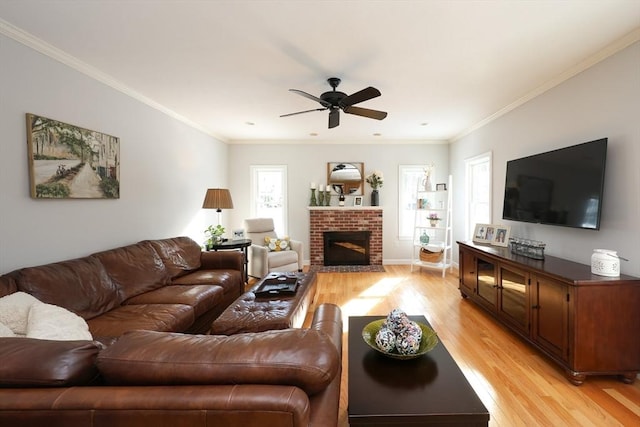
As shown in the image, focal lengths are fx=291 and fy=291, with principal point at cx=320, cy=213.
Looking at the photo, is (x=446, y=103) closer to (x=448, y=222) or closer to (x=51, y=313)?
(x=448, y=222)

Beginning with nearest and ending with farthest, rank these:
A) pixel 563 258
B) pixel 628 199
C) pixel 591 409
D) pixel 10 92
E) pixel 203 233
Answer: pixel 591 409 → pixel 10 92 → pixel 628 199 → pixel 563 258 → pixel 203 233

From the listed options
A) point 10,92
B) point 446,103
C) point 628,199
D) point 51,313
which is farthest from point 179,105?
point 628,199

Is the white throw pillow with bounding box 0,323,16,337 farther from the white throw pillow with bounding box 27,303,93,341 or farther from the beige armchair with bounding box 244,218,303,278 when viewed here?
the beige armchair with bounding box 244,218,303,278

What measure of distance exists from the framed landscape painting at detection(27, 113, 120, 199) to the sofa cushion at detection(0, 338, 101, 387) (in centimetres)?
185

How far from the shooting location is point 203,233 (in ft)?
16.0

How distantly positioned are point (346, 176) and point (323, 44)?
3.70 metres

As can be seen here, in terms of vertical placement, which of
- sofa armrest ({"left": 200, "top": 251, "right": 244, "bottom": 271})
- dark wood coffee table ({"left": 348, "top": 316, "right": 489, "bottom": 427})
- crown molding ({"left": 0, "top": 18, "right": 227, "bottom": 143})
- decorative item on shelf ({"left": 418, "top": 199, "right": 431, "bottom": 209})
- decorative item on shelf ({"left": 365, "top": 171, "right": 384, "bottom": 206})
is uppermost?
crown molding ({"left": 0, "top": 18, "right": 227, "bottom": 143})

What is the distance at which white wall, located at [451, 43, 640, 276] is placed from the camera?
2172mm

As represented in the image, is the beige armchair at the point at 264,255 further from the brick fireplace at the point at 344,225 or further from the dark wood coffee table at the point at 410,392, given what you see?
the dark wood coffee table at the point at 410,392

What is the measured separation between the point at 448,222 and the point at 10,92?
5.59 meters

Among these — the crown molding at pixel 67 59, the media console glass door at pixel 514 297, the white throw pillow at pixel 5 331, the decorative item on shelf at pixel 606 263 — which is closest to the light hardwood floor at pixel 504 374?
the media console glass door at pixel 514 297

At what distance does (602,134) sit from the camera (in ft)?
7.90

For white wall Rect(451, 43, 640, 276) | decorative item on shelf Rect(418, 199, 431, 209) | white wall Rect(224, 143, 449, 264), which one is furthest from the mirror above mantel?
white wall Rect(451, 43, 640, 276)

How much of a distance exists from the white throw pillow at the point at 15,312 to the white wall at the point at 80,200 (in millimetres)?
615
